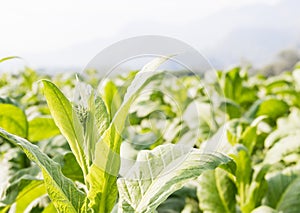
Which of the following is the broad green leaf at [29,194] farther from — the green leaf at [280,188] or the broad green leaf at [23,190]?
the green leaf at [280,188]

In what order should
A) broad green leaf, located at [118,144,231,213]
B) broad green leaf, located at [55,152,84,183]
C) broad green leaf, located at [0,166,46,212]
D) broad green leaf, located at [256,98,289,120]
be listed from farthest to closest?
broad green leaf, located at [256,98,289,120] < broad green leaf, located at [55,152,84,183] < broad green leaf, located at [0,166,46,212] < broad green leaf, located at [118,144,231,213]

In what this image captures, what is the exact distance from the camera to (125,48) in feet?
2.87

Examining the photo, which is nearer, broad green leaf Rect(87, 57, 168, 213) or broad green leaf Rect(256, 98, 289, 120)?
broad green leaf Rect(87, 57, 168, 213)

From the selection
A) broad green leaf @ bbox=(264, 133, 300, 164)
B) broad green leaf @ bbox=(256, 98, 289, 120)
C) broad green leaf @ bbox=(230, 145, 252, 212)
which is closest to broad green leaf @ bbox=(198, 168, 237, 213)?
broad green leaf @ bbox=(230, 145, 252, 212)

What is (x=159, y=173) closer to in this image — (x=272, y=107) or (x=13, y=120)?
(x=13, y=120)

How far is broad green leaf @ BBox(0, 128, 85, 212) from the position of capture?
83cm

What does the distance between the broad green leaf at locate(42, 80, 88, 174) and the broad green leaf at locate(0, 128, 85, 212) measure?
5cm

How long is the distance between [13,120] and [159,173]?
935mm

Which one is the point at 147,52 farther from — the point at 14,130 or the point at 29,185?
the point at 14,130

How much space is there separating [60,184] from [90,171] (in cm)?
7

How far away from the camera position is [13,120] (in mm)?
1656

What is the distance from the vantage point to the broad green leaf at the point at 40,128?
188cm

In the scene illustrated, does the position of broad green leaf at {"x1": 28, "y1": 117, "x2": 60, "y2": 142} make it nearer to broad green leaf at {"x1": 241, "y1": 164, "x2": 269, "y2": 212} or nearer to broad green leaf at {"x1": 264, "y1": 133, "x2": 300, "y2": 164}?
broad green leaf at {"x1": 241, "y1": 164, "x2": 269, "y2": 212}

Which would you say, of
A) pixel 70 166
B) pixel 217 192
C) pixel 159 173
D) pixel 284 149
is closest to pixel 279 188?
pixel 217 192
